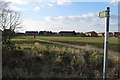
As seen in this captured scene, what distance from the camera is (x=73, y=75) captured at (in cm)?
615

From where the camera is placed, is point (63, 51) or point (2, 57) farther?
point (63, 51)

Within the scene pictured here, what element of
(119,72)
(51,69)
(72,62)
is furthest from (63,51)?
(119,72)

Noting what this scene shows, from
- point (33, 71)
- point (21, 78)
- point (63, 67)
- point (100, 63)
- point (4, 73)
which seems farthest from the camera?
point (100, 63)

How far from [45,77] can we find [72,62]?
193 centimetres

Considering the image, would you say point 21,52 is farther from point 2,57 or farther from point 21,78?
point 21,78

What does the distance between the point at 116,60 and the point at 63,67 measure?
2.90m

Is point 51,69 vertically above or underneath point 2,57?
underneath

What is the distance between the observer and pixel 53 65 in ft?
23.4

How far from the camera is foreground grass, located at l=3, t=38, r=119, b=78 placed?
614 centimetres

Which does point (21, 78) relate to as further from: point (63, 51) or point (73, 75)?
point (63, 51)

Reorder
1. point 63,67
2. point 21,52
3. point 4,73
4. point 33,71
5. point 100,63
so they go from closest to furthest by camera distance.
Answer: point 4,73
point 33,71
point 63,67
point 100,63
point 21,52

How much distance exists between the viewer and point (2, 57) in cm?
726

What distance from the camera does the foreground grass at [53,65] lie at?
20.1ft

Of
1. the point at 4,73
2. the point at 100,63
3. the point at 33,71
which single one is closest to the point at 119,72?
the point at 100,63
